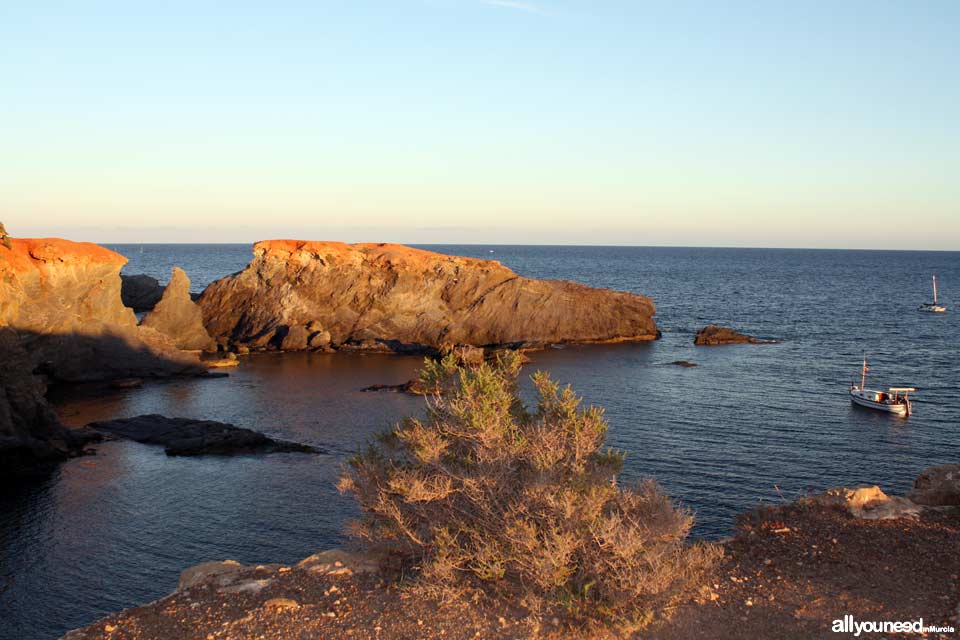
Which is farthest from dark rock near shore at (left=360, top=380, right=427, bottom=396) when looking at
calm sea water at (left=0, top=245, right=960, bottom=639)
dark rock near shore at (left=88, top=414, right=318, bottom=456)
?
dark rock near shore at (left=88, top=414, right=318, bottom=456)

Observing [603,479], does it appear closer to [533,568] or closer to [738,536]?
[533,568]

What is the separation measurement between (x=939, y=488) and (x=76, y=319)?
50.2 meters

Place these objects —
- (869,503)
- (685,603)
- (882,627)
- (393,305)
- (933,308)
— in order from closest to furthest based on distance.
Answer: (882,627), (685,603), (869,503), (393,305), (933,308)

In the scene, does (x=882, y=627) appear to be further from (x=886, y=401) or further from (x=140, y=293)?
(x=140, y=293)

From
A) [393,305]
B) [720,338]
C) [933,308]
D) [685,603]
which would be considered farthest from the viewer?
[933,308]

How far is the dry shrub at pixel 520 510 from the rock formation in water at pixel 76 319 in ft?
111

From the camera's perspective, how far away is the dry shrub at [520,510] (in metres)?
14.3

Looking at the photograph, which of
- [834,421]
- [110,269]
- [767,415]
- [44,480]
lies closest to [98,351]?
[110,269]

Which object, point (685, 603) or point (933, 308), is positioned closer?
point (685, 603)

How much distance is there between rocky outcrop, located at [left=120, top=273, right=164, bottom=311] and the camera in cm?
9950

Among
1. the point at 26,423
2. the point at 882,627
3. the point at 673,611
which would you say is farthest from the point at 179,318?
the point at 882,627

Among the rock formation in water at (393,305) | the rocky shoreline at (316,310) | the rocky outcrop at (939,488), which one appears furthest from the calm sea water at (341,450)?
the rocky outcrop at (939,488)

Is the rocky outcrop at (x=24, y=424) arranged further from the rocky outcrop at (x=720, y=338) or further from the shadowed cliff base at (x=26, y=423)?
the rocky outcrop at (x=720, y=338)

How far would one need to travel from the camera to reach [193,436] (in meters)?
37.7
